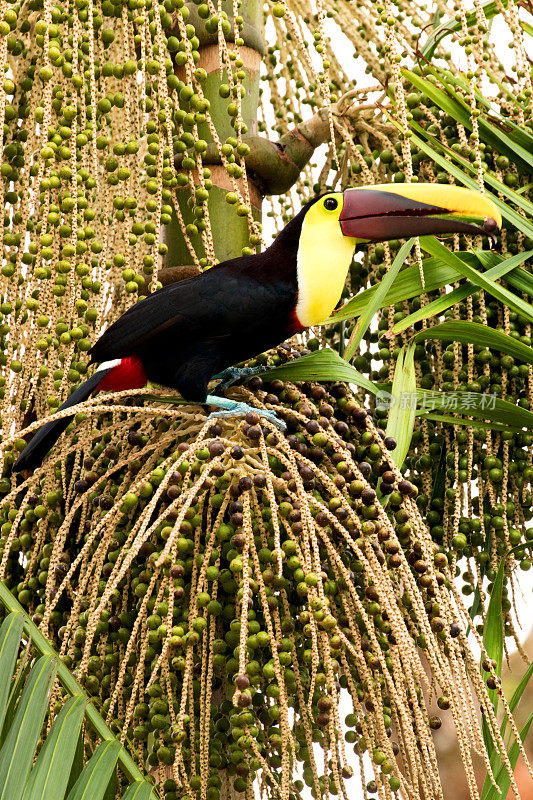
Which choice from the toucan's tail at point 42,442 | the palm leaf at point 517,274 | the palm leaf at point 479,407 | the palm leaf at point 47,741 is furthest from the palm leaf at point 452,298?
the palm leaf at point 47,741

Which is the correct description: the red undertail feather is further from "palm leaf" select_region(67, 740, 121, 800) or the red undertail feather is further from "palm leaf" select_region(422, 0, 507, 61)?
"palm leaf" select_region(422, 0, 507, 61)

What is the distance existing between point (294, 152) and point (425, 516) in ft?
2.58

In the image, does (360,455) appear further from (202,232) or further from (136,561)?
(202,232)

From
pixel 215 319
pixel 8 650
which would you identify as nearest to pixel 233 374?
pixel 215 319

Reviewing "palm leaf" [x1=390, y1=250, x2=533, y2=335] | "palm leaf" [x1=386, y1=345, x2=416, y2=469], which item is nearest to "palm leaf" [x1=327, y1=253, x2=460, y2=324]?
"palm leaf" [x1=390, y1=250, x2=533, y2=335]

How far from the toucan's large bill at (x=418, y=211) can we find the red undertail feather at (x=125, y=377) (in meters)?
0.48

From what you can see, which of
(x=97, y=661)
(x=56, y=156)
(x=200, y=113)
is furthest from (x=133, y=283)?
(x=97, y=661)

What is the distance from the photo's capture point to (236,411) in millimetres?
1540

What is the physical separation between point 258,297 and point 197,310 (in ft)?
0.38

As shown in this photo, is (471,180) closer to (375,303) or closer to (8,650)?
(375,303)

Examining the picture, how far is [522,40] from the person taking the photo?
1.81 meters

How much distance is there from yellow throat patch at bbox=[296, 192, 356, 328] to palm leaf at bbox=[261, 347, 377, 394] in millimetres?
242

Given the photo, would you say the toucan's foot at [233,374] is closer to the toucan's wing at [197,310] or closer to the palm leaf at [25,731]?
the toucan's wing at [197,310]

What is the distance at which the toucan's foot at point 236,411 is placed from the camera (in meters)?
1.49
